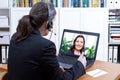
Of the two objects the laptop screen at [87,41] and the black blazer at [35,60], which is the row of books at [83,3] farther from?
the black blazer at [35,60]

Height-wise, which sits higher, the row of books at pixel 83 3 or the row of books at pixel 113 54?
the row of books at pixel 83 3

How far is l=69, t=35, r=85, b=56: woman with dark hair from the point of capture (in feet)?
6.70

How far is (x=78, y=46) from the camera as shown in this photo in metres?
2.04

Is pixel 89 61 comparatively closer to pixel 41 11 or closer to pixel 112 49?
pixel 41 11

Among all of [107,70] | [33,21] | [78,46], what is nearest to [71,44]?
[78,46]

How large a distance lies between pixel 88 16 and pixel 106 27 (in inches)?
11.0

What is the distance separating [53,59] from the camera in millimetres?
1371

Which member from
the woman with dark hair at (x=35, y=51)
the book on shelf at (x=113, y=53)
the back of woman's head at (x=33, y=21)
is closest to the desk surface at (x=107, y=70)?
the woman with dark hair at (x=35, y=51)

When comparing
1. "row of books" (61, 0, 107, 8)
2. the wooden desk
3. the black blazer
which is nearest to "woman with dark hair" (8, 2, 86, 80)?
the black blazer

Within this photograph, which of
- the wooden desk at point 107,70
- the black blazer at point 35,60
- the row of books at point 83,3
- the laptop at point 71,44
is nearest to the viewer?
the black blazer at point 35,60

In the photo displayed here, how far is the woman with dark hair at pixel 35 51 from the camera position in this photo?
4.45 ft

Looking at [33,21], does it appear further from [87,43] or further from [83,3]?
[83,3]

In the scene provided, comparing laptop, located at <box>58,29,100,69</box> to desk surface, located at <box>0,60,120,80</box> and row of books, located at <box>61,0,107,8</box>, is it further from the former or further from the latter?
row of books, located at <box>61,0,107,8</box>

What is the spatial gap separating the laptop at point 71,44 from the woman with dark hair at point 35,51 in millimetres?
557
